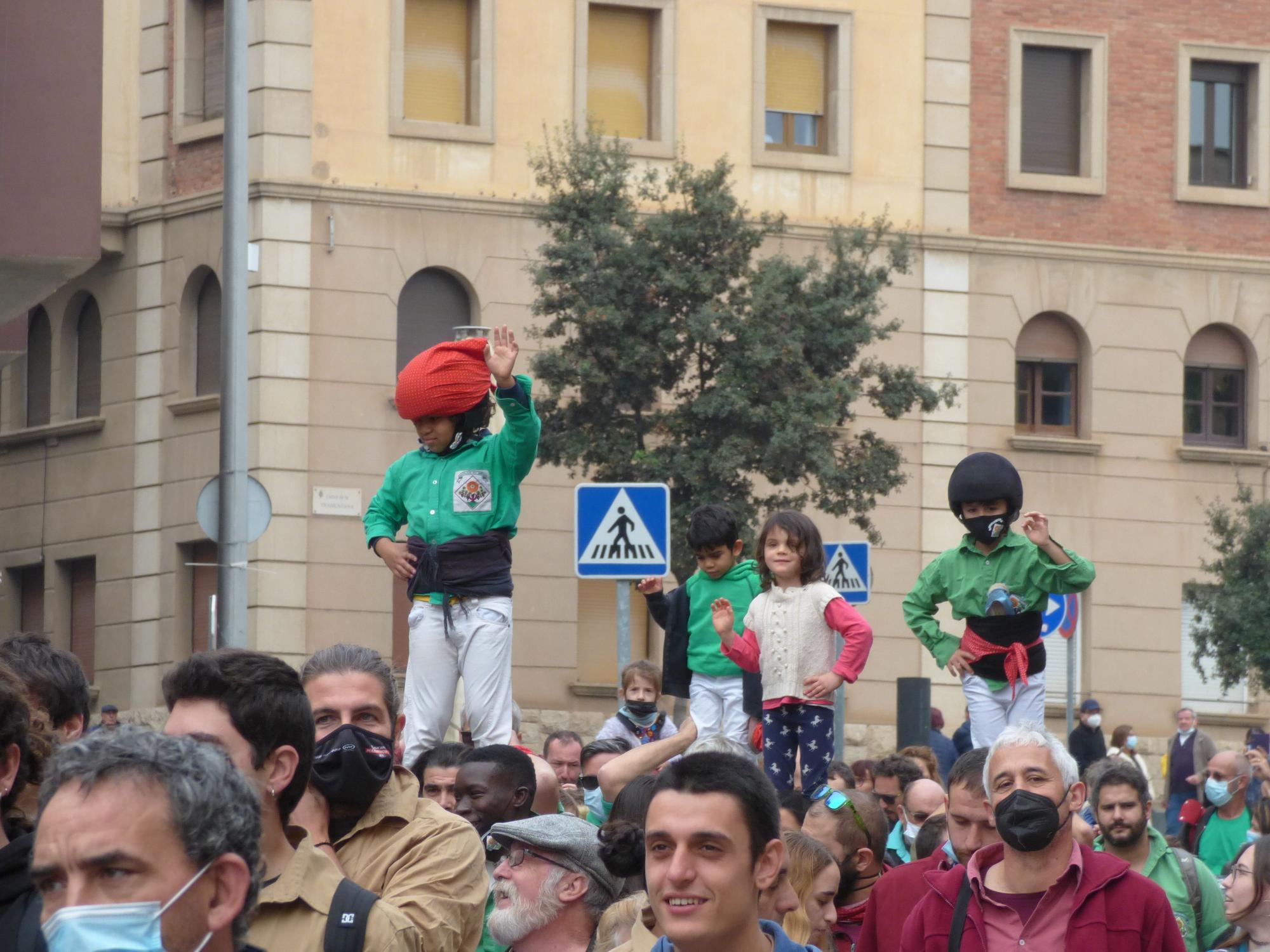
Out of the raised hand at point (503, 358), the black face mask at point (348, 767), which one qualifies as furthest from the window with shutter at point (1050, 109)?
the black face mask at point (348, 767)

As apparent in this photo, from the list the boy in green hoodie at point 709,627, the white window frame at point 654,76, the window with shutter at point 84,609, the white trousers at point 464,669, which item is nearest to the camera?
the white trousers at point 464,669

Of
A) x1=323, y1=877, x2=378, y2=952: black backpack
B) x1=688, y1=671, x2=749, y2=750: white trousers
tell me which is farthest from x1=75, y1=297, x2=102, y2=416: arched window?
x1=323, y1=877, x2=378, y2=952: black backpack

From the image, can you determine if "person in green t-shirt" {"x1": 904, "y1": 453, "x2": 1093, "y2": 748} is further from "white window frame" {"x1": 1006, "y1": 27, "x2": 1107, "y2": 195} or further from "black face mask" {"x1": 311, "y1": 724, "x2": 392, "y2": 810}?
"white window frame" {"x1": 1006, "y1": 27, "x2": 1107, "y2": 195}

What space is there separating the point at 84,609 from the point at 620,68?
10364 mm

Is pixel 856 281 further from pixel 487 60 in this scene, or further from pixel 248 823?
pixel 248 823

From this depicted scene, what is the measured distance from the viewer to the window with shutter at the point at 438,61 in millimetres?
32625

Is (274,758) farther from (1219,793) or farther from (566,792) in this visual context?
(1219,793)

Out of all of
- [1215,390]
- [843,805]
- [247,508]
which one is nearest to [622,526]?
[247,508]

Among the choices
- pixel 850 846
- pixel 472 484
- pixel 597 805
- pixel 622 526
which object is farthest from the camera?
pixel 622 526

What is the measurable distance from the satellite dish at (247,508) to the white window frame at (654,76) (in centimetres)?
1396

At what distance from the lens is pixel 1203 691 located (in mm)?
35938

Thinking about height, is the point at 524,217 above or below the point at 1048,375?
above

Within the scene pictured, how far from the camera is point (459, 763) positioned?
9.23 metres

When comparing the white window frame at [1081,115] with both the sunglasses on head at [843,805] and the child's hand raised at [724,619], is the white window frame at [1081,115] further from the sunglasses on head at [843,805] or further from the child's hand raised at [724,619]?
the sunglasses on head at [843,805]
